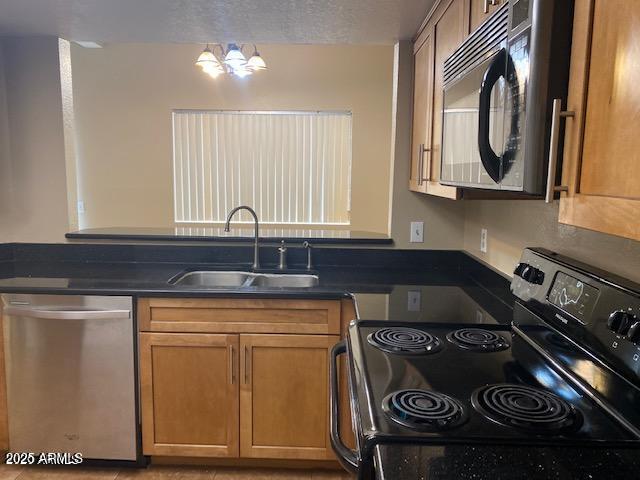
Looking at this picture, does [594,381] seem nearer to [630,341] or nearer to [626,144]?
[630,341]

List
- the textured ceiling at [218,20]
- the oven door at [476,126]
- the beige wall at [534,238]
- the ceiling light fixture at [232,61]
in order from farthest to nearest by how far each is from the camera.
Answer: the ceiling light fixture at [232,61], the textured ceiling at [218,20], the beige wall at [534,238], the oven door at [476,126]

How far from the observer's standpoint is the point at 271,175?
4816mm

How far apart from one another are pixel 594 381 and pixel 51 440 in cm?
223

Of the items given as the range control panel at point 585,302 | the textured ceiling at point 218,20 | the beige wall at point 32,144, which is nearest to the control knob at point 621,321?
the range control panel at point 585,302

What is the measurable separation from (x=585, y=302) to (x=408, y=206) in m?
1.48

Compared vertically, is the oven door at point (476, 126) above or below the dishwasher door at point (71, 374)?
above

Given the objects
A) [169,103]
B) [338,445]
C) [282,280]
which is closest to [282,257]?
[282,280]

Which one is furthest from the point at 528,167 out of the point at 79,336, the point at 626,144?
the point at 79,336

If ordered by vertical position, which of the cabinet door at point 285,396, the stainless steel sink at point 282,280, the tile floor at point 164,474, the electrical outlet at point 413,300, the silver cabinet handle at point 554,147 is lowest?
the tile floor at point 164,474

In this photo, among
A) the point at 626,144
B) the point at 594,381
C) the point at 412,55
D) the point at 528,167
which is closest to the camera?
the point at 626,144

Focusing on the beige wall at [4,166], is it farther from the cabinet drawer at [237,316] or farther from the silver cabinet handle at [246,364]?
the silver cabinet handle at [246,364]

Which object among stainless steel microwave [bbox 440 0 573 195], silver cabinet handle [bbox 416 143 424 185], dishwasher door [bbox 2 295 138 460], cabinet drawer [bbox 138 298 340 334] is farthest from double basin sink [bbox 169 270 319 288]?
stainless steel microwave [bbox 440 0 573 195]

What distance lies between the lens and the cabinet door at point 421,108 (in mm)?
2066

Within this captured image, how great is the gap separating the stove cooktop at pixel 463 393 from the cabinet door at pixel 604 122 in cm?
41
